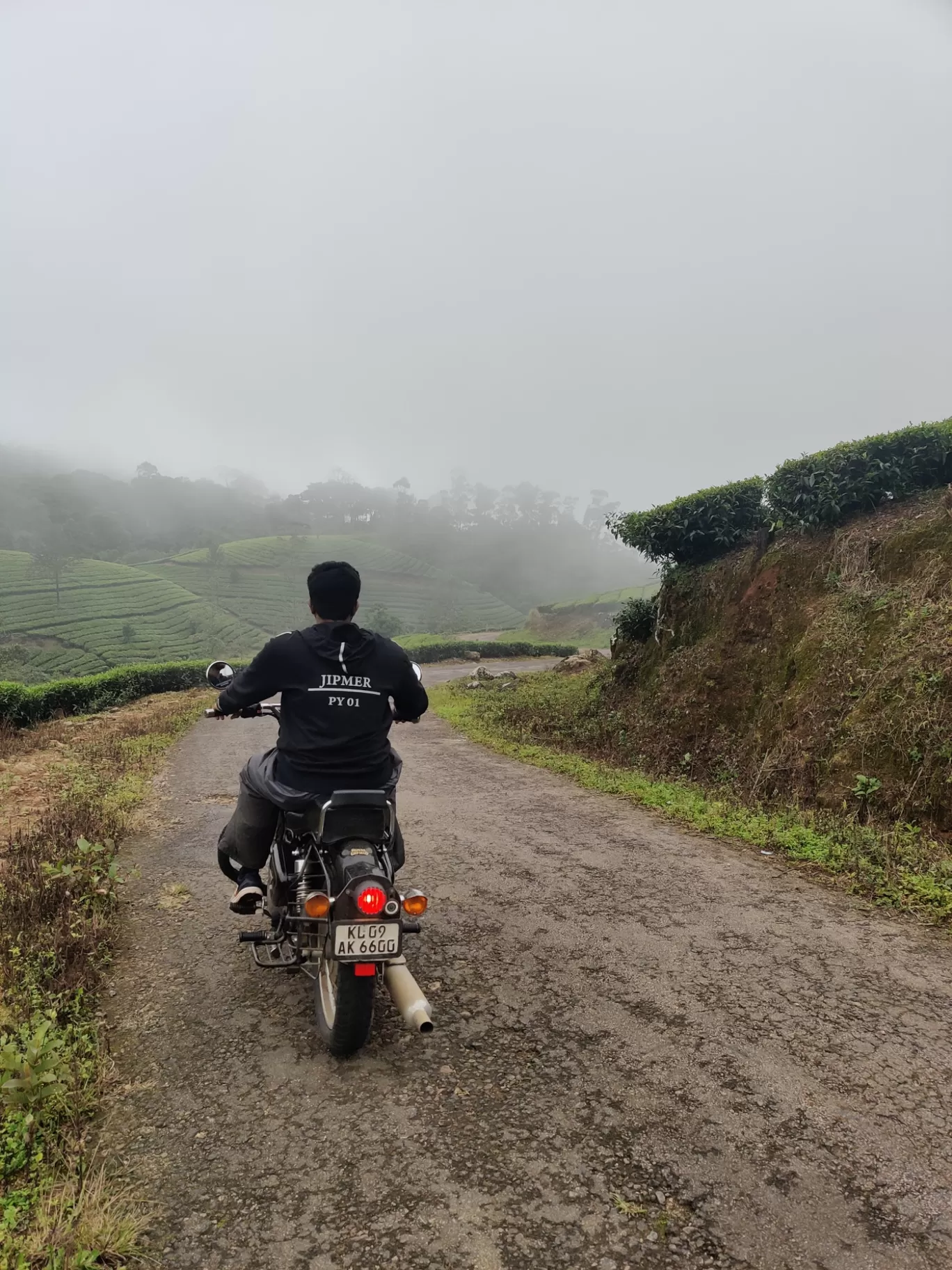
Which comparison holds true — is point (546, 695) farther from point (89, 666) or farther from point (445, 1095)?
point (89, 666)

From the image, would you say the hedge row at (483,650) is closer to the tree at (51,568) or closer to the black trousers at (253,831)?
the black trousers at (253,831)

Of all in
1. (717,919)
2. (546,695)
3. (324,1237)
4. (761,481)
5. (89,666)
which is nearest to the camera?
(324,1237)

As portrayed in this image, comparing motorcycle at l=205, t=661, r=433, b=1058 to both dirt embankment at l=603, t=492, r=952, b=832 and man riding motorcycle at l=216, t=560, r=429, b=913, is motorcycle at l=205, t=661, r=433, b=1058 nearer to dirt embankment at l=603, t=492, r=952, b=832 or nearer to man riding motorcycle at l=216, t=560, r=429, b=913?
man riding motorcycle at l=216, t=560, r=429, b=913

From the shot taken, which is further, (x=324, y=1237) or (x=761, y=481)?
(x=761, y=481)

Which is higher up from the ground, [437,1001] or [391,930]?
[391,930]

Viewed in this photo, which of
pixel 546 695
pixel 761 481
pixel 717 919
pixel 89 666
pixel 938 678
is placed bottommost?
pixel 89 666

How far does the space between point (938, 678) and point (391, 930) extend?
19.1 feet

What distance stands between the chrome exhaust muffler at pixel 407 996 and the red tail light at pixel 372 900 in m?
0.24

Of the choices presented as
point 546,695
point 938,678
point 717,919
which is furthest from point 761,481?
point 717,919

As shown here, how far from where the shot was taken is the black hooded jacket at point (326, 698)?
3.41 metres

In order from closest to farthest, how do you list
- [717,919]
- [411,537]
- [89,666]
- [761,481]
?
[717,919] < [761,481] < [89,666] < [411,537]

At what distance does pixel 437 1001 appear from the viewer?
3523 millimetres

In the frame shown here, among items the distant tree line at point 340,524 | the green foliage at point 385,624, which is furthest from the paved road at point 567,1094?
the distant tree line at point 340,524

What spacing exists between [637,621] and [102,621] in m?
64.0
